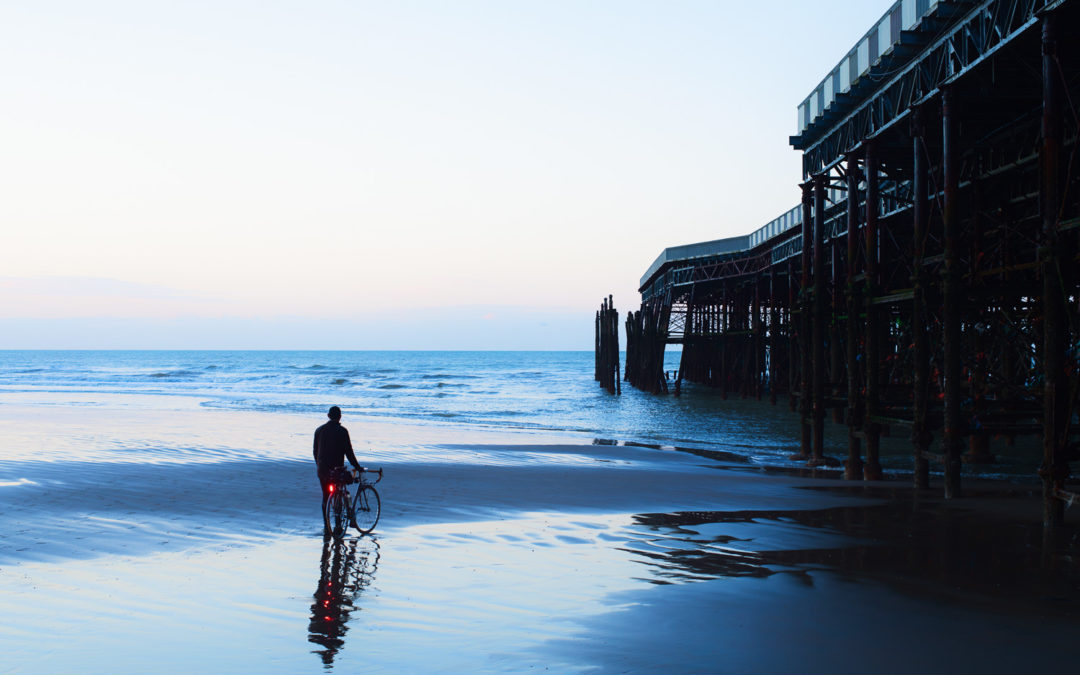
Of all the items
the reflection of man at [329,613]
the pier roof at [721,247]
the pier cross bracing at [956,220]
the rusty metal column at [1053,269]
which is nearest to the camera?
the reflection of man at [329,613]

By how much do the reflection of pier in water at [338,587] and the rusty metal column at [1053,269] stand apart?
305 inches

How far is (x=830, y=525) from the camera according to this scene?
11.6 metres

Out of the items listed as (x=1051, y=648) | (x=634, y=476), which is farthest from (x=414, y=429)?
(x=1051, y=648)

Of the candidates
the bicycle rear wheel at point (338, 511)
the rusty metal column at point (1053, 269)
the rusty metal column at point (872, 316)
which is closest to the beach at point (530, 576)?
the bicycle rear wheel at point (338, 511)

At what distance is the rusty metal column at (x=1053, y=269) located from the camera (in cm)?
977

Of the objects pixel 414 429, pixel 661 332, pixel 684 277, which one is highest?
pixel 684 277

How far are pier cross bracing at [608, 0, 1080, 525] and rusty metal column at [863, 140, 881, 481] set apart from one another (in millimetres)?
33

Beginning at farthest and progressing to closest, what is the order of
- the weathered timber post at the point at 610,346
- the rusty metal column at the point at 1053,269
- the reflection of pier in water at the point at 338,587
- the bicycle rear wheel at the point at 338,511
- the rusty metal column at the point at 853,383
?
the weathered timber post at the point at 610,346, the rusty metal column at the point at 853,383, the bicycle rear wheel at the point at 338,511, the rusty metal column at the point at 1053,269, the reflection of pier in water at the point at 338,587

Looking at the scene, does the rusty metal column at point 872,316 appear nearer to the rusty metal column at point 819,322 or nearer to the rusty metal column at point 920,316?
the rusty metal column at point 920,316

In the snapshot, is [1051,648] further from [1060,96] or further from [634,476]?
[634,476]

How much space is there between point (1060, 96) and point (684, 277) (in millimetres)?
42327

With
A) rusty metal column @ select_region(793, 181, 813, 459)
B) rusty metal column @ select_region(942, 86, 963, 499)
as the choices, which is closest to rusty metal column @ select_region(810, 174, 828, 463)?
rusty metal column @ select_region(793, 181, 813, 459)

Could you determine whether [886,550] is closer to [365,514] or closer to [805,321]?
[365,514]

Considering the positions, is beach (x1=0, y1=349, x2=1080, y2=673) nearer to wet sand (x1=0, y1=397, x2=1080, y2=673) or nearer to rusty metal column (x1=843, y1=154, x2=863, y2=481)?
wet sand (x1=0, y1=397, x2=1080, y2=673)
